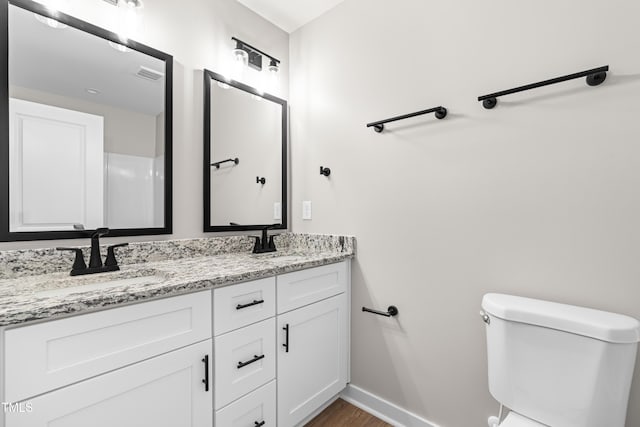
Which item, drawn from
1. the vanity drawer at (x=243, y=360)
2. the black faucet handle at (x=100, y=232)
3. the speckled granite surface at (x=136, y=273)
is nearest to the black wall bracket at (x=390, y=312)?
the speckled granite surface at (x=136, y=273)

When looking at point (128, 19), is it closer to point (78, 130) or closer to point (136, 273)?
point (78, 130)

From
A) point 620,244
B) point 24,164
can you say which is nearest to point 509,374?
point 620,244

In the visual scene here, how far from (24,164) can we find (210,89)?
91 cm

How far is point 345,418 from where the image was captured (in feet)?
5.41

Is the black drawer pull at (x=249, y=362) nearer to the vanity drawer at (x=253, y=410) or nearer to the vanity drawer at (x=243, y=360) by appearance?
the vanity drawer at (x=243, y=360)

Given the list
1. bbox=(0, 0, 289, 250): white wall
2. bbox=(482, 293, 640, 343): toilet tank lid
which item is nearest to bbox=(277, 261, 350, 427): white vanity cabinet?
bbox=(0, 0, 289, 250): white wall

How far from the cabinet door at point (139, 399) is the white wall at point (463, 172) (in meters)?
0.97

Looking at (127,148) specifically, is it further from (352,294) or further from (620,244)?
(620,244)

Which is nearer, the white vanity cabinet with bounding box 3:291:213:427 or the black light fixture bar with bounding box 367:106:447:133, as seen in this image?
the white vanity cabinet with bounding box 3:291:213:427

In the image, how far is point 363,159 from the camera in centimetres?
174

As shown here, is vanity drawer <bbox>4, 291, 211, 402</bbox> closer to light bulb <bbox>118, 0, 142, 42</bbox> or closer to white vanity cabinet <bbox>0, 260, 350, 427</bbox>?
white vanity cabinet <bbox>0, 260, 350, 427</bbox>

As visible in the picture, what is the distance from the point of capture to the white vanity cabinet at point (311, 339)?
139cm

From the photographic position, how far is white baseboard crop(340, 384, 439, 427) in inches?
60.7

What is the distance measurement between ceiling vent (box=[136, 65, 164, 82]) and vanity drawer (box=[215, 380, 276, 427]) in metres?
1.52
